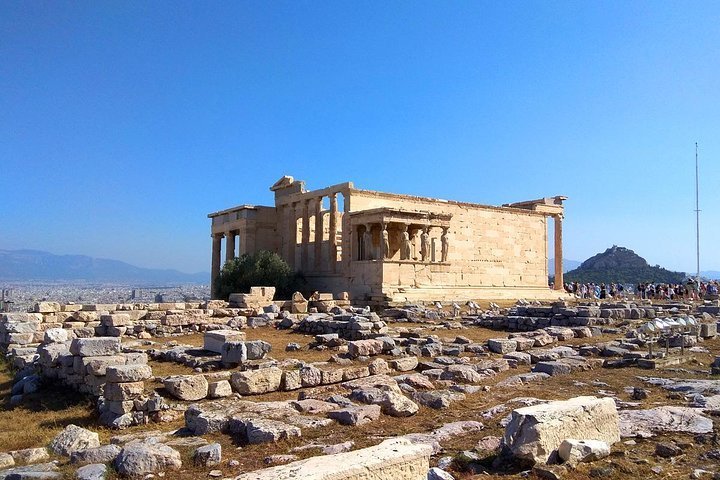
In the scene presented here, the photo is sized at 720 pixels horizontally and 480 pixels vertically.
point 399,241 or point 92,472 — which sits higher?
point 399,241

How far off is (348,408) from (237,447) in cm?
156

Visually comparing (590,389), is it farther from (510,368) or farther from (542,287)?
(542,287)

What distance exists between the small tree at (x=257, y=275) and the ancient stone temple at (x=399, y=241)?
92.2 inches

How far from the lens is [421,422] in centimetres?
720

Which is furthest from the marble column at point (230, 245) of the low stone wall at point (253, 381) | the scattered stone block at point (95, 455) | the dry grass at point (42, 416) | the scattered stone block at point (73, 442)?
the scattered stone block at point (95, 455)

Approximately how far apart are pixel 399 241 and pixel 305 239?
571 cm

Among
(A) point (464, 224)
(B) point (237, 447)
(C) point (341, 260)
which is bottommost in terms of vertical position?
(B) point (237, 447)

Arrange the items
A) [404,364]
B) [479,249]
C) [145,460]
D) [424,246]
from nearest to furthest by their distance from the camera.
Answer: [145,460] → [404,364] → [424,246] → [479,249]

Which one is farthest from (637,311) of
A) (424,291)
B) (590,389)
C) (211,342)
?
(211,342)

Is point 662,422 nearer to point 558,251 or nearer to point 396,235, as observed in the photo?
point 396,235

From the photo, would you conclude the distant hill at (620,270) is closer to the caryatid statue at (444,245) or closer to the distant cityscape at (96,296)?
the caryatid statue at (444,245)

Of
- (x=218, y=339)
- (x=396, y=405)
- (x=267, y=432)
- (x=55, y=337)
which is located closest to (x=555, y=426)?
(x=396, y=405)

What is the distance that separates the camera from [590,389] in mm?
8984

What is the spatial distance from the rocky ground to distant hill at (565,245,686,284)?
2573 inches
